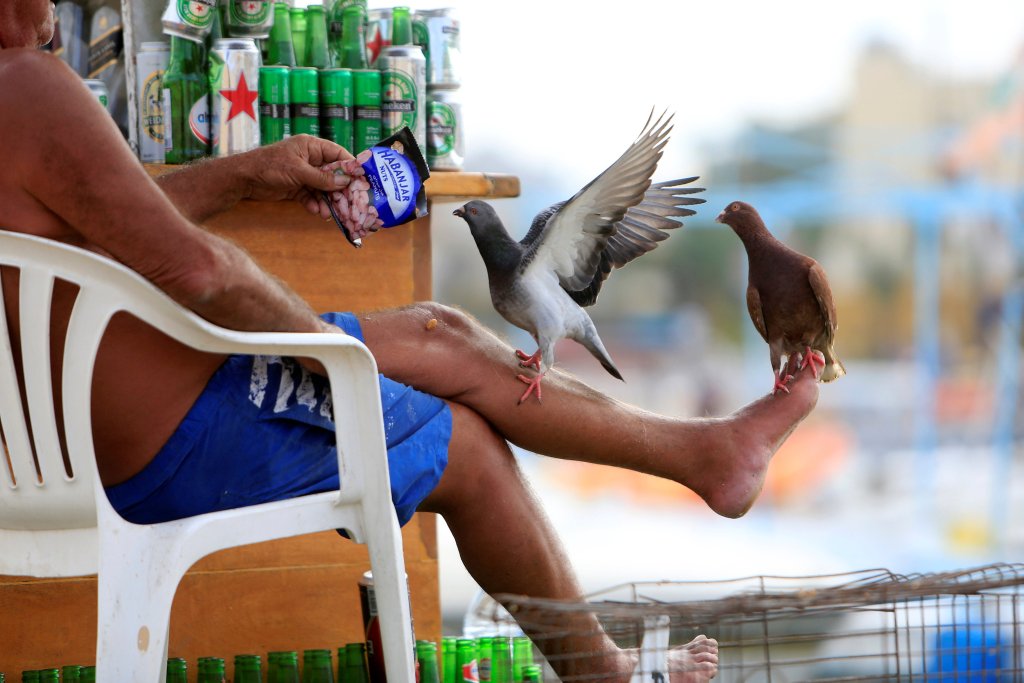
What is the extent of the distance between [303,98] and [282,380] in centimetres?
70

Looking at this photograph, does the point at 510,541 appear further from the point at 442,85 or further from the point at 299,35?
the point at 299,35

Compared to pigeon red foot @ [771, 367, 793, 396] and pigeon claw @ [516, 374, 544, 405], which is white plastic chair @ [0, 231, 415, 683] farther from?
pigeon red foot @ [771, 367, 793, 396]

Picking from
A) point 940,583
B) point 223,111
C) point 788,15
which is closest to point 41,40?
point 223,111

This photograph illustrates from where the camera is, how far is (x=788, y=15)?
425 inches

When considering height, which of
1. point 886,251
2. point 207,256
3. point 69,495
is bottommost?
point 69,495

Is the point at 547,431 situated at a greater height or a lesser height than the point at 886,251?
lesser

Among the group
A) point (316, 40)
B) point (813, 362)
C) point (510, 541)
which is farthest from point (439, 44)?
point (510, 541)

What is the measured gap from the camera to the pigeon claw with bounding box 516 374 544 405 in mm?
1497

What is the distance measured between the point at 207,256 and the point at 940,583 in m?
0.81

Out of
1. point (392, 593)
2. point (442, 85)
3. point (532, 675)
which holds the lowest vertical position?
point (532, 675)

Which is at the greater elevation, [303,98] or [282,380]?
[303,98]

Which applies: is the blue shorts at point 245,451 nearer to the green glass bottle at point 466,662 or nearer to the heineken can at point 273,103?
the green glass bottle at point 466,662

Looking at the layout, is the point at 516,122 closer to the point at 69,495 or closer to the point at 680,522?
the point at 680,522

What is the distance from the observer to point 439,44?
1.98 metres
